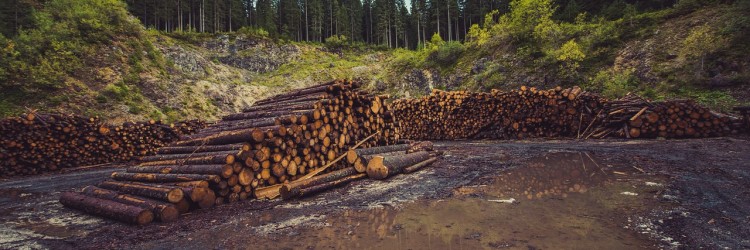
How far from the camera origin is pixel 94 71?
1939 cm

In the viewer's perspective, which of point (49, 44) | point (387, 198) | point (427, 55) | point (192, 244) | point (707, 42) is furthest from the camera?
point (427, 55)

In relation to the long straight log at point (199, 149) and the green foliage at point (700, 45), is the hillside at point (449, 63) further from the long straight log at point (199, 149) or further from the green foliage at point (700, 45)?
the long straight log at point (199, 149)

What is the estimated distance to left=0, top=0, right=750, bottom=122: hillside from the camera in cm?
1523

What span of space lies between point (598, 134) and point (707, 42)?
10.9 m

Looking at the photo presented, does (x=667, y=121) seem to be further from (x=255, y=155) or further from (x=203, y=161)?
(x=203, y=161)

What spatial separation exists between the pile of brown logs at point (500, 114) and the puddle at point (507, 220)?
8320 millimetres

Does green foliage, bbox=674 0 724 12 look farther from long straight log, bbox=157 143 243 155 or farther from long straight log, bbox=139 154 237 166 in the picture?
long straight log, bbox=139 154 237 166

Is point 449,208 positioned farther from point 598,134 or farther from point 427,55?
point 427,55

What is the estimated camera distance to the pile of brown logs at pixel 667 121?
32.0 feet

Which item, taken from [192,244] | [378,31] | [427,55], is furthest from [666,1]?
[378,31]

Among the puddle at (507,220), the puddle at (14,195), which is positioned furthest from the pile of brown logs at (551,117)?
the puddle at (14,195)

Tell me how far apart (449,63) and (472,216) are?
90.8ft

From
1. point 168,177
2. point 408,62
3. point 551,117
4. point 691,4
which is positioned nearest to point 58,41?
point 168,177

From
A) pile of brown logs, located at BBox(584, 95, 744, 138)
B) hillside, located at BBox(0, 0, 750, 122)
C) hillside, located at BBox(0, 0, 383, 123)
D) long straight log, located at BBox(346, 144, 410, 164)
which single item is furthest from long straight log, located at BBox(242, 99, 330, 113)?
hillside, located at BBox(0, 0, 750, 122)
